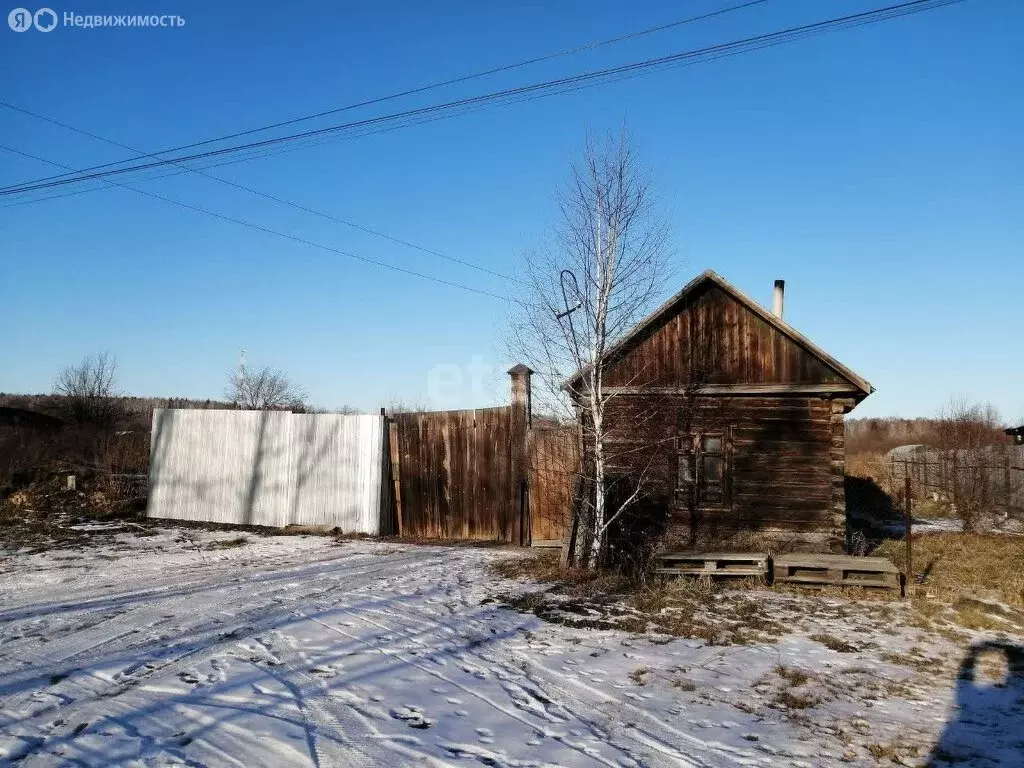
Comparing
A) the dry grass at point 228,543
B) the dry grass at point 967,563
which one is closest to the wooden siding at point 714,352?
the dry grass at point 967,563

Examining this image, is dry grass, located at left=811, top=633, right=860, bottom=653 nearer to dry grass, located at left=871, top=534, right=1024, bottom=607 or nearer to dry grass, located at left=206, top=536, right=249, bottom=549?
dry grass, located at left=871, top=534, right=1024, bottom=607

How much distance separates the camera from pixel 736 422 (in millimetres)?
12734

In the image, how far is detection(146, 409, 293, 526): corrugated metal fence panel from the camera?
49.6 feet

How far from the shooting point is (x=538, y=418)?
1284 cm

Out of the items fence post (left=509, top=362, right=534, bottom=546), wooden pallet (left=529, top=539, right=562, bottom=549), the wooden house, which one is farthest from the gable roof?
wooden pallet (left=529, top=539, right=562, bottom=549)

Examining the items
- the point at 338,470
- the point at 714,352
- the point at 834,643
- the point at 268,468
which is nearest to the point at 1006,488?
the point at 714,352

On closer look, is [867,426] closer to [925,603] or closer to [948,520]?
[948,520]

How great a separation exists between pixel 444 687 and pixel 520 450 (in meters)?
7.51

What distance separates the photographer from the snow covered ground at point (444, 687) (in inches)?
176

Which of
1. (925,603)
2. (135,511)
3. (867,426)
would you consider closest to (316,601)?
(925,603)

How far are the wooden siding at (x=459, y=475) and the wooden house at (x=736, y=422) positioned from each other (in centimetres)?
230

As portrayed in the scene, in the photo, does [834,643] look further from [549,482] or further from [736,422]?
[549,482]

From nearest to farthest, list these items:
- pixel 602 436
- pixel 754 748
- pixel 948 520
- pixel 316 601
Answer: pixel 754 748, pixel 316 601, pixel 602 436, pixel 948 520

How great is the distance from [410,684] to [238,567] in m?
6.23
